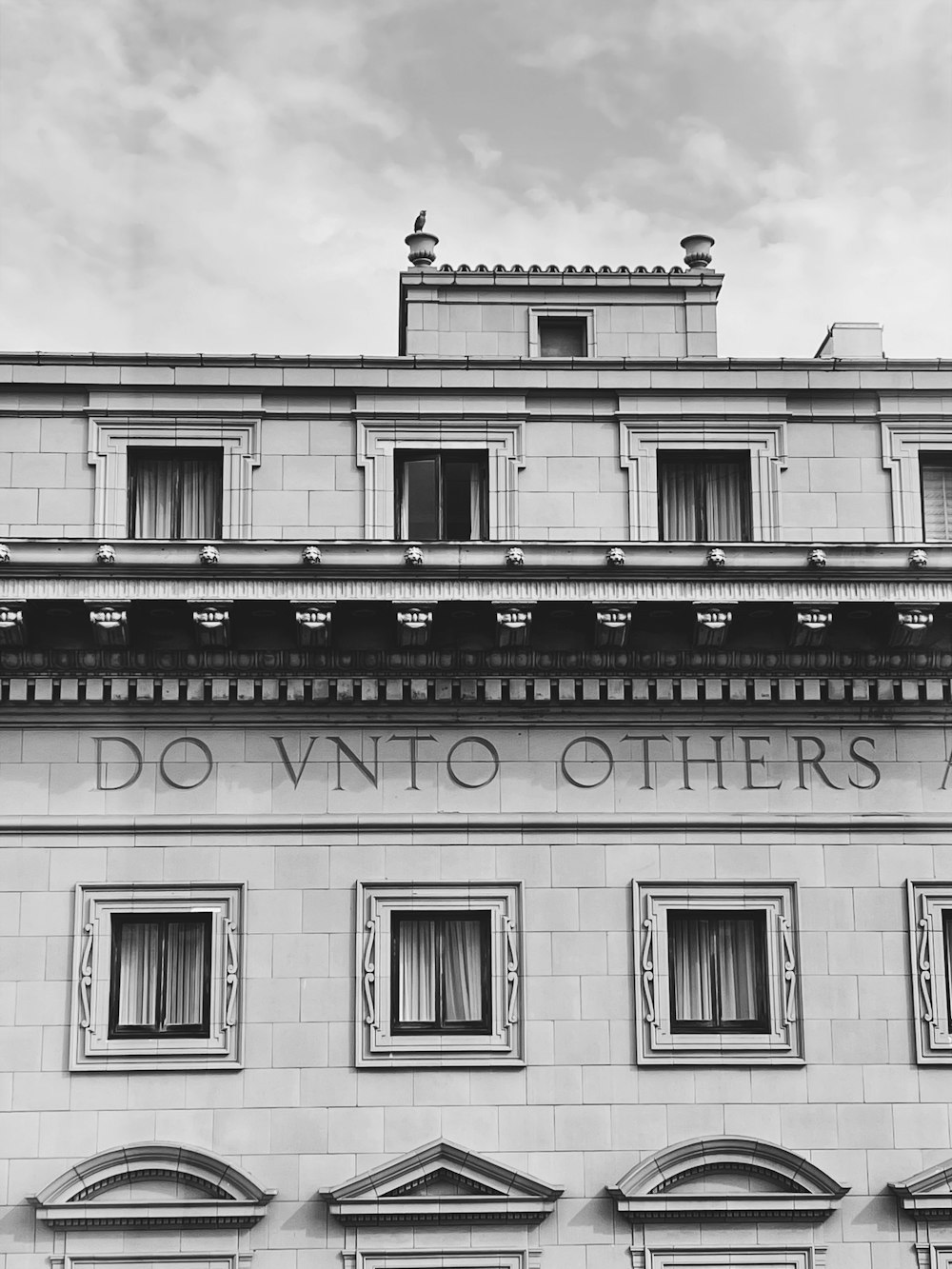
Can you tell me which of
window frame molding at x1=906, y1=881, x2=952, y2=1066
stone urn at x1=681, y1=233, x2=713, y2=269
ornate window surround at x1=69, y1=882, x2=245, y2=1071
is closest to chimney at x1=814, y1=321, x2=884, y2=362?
stone urn at x1=681, y1=233, x2=713, y2=269

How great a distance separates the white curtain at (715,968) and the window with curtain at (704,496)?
4.84m

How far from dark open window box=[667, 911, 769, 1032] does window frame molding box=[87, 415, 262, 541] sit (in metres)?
7.03

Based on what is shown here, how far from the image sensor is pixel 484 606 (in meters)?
18.4

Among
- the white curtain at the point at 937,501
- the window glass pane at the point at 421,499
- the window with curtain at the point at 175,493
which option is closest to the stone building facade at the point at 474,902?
the window with curtain at the point at 175,493

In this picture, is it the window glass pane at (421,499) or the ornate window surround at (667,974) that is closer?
the ornate window surround at (667,974)

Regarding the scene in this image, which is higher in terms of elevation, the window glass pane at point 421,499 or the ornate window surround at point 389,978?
the window glass pane at point 421,499

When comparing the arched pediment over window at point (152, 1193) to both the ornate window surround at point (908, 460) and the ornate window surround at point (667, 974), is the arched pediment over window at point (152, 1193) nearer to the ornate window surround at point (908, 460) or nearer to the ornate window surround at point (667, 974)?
the ornate window surround at point (667, 974)

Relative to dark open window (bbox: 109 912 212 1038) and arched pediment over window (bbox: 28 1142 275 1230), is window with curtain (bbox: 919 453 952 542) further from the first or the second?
arched pediment over window (bbox: 28 1142 275 1230)

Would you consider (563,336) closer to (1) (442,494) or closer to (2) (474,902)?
(1) (442,494)

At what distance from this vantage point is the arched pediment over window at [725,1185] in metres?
17.3

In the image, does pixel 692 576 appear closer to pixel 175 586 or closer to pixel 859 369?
pixel 859 369

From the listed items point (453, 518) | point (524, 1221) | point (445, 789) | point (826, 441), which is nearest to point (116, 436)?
point (453, 518)

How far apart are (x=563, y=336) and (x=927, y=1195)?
11.7 meters

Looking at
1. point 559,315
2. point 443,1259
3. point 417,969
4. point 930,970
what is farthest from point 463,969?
point 559,315
